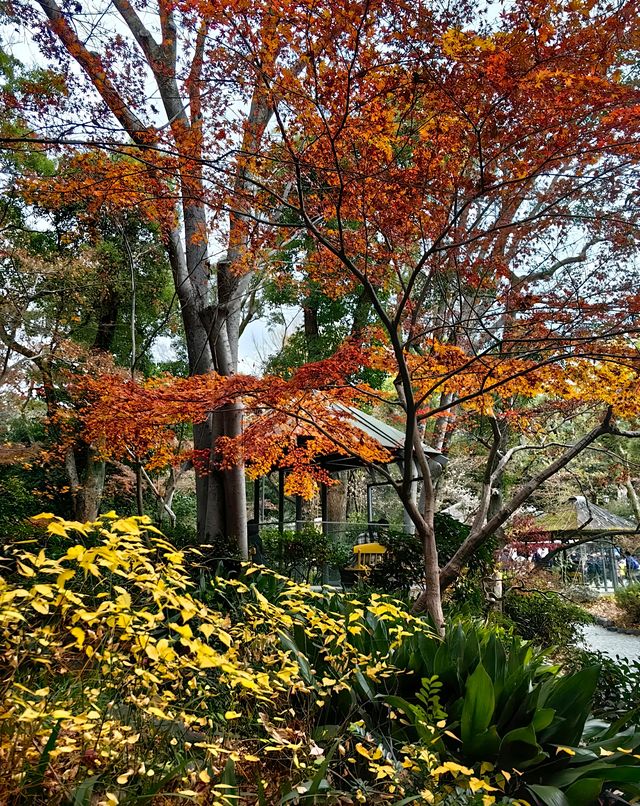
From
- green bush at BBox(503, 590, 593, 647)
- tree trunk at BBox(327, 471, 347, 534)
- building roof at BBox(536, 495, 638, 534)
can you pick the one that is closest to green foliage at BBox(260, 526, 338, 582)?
green bush at BBox(503, 590, 593, 647)

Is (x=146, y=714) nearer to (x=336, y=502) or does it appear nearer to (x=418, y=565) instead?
(x=418, y=565)

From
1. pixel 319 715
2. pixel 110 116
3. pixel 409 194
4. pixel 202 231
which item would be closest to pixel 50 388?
pixel 202 231

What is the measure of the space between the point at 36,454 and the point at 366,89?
9.55 m

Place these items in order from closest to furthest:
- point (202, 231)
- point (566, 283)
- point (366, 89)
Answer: point (366, 89)
point (566, 283)
point (202, 231)

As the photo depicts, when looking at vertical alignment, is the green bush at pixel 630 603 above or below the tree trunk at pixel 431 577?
below

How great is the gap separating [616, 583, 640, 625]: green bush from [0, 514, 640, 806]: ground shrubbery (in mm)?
10223

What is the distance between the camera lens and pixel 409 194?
3.65 metres

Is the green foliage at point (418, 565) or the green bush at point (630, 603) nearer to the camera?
the green foliage at point (418, 565)

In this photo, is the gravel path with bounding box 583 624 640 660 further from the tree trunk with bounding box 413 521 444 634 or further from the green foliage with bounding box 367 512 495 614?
the tree trunk with bounding box 413 521 444 634

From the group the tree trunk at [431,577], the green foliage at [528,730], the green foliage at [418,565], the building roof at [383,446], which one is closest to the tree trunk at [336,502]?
the building roof at [383,446]

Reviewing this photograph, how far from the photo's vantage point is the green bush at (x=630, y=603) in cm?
1123

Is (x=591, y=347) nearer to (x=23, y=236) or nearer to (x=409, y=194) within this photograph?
(x=409, y=194)

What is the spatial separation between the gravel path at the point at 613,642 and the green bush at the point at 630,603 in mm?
516

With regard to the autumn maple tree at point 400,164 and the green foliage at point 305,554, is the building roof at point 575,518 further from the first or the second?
the autumn maple tree at point 400,164
